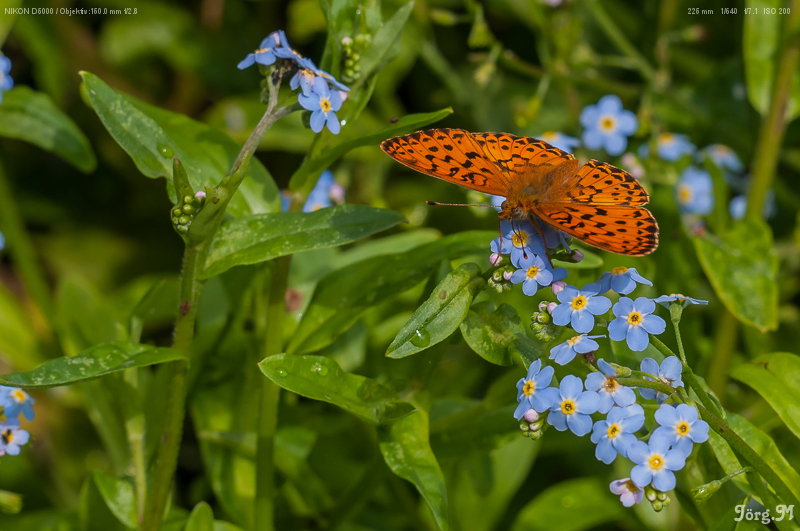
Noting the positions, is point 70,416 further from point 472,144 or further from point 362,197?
point 472,144

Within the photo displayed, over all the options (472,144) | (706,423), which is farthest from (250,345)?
(706,423)

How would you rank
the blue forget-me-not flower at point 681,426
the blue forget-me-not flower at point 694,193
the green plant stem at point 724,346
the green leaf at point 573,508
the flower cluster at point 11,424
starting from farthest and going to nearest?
the blue forget-me-not flower at point 694,193, the green plant stem at point 724,346, the green leaf at point 573,508, the flower cluster at point 11,424, the blue forget-me-not flower at point 681,426

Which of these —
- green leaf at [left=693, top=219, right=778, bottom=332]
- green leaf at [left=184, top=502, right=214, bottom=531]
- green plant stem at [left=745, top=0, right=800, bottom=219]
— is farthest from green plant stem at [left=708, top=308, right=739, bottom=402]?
green leaf at [left=184, top=502, right=214, bottom=531]

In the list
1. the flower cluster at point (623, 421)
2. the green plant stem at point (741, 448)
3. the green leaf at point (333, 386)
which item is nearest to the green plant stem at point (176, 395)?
the green leaf at point (333, 386)

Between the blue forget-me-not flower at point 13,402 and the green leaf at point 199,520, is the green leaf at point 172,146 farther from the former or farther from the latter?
the green leaf at point 199,520

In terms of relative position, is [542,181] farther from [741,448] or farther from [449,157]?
[741,448]

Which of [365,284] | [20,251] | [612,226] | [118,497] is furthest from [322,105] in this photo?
[20,251]
